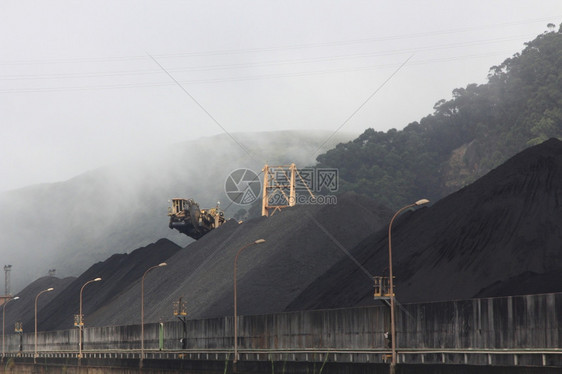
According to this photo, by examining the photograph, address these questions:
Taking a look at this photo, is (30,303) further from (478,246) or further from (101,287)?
(478,246)

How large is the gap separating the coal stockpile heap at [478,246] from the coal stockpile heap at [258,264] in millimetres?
6147

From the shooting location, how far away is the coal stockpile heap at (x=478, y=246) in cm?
6328

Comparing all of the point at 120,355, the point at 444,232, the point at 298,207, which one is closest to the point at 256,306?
the point at 120,355

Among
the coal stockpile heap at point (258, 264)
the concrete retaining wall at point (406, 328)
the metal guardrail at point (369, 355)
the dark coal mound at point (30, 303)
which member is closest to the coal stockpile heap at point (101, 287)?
the dark coal mound at point (30, 303)

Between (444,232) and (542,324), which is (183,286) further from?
(542,324)

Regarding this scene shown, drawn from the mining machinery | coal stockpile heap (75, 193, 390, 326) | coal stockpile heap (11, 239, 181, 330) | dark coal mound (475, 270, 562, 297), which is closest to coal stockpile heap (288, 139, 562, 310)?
dark coal mound (475, 270, 562, 297)

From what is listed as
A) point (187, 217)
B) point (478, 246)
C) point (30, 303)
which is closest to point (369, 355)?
point (478, 246)

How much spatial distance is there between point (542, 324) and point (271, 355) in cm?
2155

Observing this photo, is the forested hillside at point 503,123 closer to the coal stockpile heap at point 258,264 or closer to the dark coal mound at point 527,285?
the coal stockpile heap at point 258,264

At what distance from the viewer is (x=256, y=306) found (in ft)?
289

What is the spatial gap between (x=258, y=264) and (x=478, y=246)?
33.0 metres

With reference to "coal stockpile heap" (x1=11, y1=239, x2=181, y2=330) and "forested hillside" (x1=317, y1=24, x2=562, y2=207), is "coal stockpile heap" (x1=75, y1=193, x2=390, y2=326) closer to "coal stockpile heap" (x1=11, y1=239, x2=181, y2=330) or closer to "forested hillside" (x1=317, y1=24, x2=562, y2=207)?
"coal stockpile heap" (x1=11, y1=239, x2=181, y2=330)

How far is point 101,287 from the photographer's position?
146125 mm

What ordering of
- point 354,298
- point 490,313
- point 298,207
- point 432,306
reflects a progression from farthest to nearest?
point 298,207 → point 354,298 → point 432,306 → point 490,313
